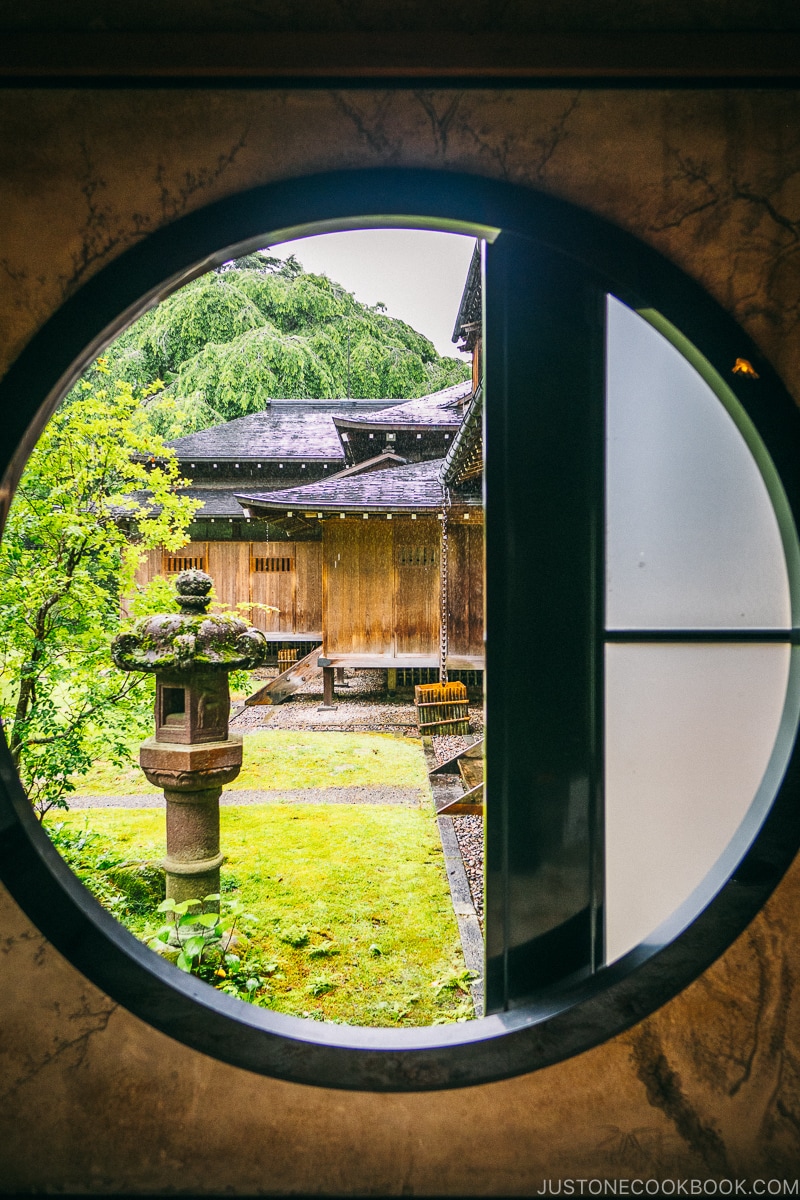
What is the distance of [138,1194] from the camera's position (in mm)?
1435

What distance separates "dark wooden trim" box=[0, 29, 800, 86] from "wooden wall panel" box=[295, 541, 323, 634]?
41.2 feet

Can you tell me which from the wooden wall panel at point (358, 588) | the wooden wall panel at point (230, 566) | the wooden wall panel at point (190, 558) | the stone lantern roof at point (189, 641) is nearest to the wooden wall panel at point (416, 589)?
the wooden wall panel at point (358, 588)

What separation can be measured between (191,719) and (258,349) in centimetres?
1903

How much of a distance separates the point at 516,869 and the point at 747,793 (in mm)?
645

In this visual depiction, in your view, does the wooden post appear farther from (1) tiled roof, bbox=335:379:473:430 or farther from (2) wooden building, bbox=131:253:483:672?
(1) tiled roof, bbox=335:379:473:430

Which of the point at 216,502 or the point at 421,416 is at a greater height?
the point at 421,416

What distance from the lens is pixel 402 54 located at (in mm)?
1378

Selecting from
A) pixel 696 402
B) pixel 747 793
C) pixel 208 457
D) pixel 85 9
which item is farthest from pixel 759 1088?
pixel 208 457

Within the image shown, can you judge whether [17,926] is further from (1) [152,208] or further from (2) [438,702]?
(2) [438,702]

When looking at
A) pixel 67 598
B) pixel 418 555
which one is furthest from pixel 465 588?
pixel 67 598

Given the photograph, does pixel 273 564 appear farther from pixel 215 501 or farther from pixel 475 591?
pixel 475 591

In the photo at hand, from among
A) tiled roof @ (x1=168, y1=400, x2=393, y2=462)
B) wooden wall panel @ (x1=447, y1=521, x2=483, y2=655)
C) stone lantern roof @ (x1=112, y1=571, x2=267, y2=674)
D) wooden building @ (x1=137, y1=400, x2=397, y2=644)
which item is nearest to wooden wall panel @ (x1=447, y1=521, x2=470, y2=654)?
wooden wall panel @ (x1=447, y1=521, x2=483, y2=655)

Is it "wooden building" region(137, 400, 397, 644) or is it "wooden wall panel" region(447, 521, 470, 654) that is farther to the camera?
"wooden building" region(137, 400, 397, 644)

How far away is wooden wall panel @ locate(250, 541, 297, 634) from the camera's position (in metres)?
13.8
